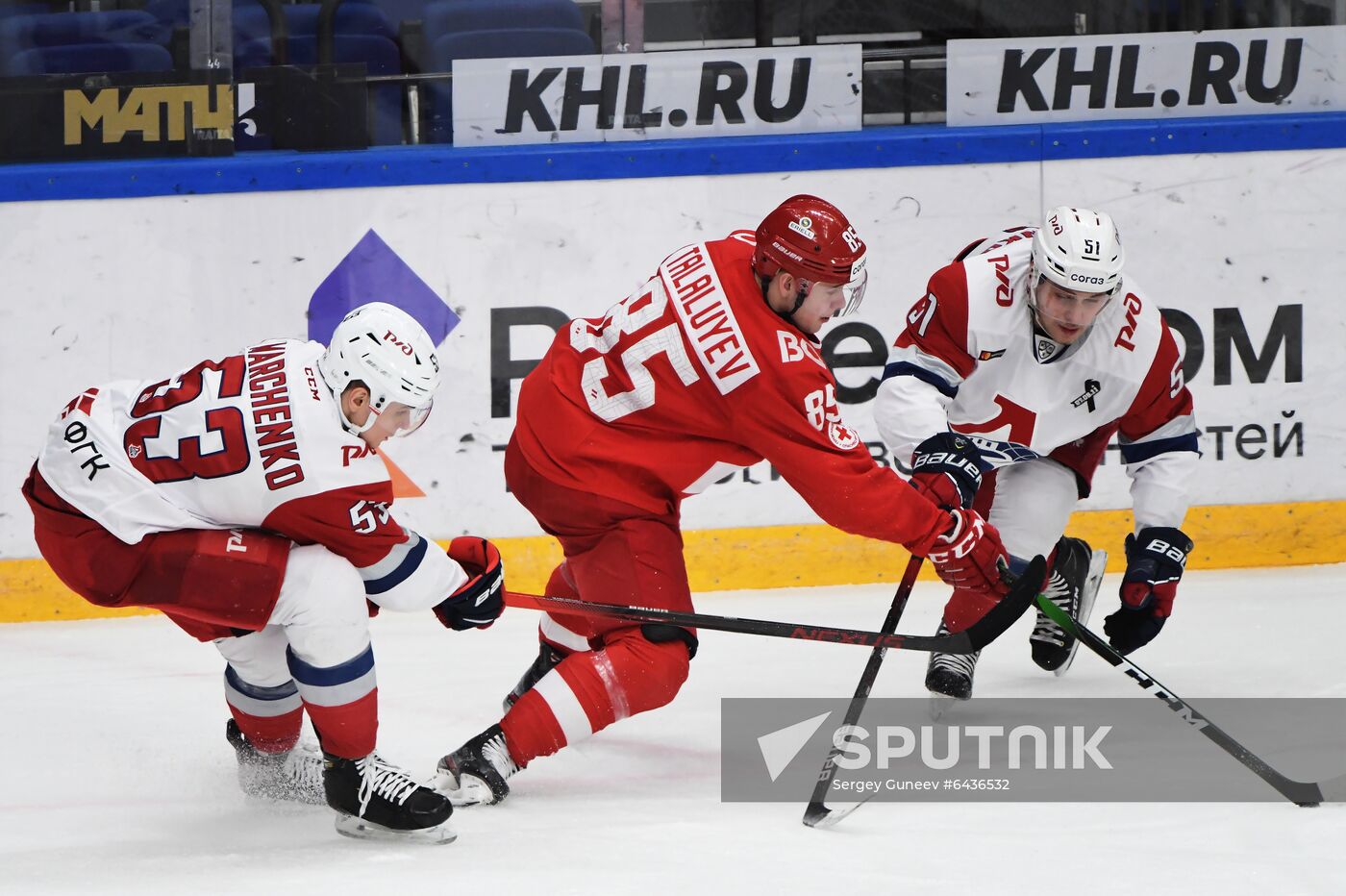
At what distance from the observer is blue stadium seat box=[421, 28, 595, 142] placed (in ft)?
14.4

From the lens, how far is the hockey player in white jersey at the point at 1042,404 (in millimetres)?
3004

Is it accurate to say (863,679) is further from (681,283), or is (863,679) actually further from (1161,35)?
(1161,35)

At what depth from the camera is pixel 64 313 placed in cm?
411

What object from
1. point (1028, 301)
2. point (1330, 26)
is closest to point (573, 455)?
point (1028, 301)

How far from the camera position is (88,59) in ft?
14.2

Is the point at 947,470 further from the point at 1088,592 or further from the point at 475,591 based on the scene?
the point at 475,591

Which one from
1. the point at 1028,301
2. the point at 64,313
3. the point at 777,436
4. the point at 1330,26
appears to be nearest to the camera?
the point at 777,436

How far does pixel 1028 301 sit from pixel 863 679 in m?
0.83

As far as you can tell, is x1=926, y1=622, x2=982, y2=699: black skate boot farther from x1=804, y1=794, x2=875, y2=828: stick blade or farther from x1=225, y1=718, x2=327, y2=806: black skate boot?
x1=225, y1=718, x2=327, y2=806: black skate boot

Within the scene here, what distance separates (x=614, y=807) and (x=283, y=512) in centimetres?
72

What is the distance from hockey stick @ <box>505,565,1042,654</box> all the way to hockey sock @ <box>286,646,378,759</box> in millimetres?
330

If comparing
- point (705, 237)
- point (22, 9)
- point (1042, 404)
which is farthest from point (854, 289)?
point (22, 9)

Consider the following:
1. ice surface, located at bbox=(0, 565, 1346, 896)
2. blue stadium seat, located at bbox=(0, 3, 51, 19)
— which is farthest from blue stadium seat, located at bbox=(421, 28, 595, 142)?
ice surface, located at bbox=(0, 565, 1346, 896)

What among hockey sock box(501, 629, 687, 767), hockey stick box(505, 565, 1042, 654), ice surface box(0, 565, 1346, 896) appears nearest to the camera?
ice surface box(0, 565, 1346, 896)
